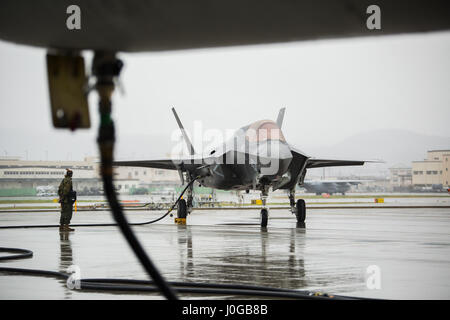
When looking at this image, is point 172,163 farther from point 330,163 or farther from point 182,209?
point 330,163

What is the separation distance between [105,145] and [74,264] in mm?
5678

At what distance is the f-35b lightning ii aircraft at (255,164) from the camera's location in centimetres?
1358

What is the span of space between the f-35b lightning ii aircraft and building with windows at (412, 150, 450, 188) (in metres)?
66.1

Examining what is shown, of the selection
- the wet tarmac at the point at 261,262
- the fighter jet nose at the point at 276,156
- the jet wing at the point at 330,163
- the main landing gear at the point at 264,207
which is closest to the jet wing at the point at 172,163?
the main landing gear at the point at 264,207

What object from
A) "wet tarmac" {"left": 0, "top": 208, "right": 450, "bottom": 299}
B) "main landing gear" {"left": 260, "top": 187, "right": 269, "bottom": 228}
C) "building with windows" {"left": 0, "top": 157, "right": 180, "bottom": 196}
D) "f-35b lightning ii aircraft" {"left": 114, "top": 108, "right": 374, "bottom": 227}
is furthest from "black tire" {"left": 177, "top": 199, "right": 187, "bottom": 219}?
"building with windows" {"left": 0, "top": 157, "right": 180, "bottom": 196}

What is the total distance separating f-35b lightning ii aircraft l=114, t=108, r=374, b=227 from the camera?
1358 cm

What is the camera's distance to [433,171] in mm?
92562

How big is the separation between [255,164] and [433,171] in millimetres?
85782

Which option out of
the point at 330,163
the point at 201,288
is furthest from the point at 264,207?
the point at 201,288

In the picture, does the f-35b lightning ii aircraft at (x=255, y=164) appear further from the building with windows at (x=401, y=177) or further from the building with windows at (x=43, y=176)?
the building with windows at (x=401, y=177)

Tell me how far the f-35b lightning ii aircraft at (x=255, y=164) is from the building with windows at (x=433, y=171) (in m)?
66.1

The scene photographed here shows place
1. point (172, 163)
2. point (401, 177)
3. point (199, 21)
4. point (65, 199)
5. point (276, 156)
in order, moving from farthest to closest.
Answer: point (401, 177), point (172, 163), point (65, 199), point (276, 156), point (199, 21)

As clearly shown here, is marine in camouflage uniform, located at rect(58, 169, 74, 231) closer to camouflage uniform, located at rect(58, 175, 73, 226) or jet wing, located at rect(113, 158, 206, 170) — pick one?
camouflage uniform, located at rect(58, 175, 73, 226)
